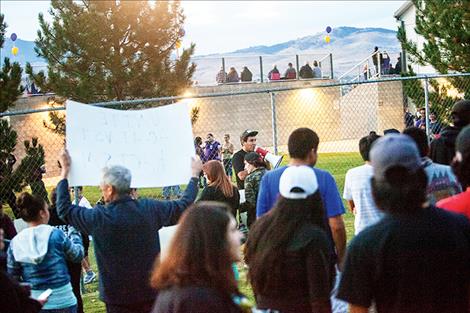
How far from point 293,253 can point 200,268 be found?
1304 mm

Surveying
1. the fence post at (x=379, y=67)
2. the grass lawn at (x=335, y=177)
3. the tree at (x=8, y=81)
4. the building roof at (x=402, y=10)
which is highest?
the building roof at (x=402, y=10)

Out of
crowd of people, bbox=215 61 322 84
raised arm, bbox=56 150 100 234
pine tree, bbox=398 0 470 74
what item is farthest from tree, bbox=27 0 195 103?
raised arm, bbox=56 150 100 234

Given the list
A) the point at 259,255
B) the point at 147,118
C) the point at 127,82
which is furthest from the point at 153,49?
the point at 259,255

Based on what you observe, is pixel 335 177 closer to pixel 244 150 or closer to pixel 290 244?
pixel 244 150

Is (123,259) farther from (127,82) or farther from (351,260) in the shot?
(127,82)

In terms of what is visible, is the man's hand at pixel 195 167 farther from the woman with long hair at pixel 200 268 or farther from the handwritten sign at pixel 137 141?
the woman with long hair at pixel 200 268

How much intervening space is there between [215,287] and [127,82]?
2185 centimetres

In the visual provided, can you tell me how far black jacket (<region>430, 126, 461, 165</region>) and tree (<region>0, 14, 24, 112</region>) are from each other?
922 cm

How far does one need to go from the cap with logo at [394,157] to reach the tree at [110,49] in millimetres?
21267

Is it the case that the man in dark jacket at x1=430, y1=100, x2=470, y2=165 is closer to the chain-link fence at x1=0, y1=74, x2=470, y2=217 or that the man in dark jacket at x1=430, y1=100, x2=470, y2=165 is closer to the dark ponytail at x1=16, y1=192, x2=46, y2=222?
the dark ponytail at x1=16, y1=192, x2=46, y2=222

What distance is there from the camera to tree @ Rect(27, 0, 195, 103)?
2456 centimetres

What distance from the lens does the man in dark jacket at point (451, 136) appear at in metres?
6.95

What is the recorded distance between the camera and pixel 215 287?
340cm

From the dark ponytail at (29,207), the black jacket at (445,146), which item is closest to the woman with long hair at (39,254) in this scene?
the dark ponytail at (29,207)
